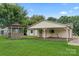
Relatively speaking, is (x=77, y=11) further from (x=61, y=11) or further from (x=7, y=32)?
(x=7, y=32)

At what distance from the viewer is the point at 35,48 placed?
2478 cm

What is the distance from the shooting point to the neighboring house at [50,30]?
24953 millimetres

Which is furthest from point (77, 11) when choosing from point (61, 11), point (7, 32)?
point (7, 32)

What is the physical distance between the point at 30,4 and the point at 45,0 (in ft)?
1.50

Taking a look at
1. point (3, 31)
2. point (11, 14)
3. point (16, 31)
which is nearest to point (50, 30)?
point (16, 31)

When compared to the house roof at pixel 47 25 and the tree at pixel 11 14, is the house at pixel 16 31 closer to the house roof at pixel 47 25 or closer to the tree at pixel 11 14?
the tree at pixel 11 14

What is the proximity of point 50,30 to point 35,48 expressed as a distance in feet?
2.41

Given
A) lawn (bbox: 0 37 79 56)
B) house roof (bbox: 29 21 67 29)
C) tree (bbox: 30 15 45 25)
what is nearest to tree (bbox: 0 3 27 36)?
tree (bbox: 30 15 45 25)

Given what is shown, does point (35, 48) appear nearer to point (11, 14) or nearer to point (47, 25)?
point (47, 25)

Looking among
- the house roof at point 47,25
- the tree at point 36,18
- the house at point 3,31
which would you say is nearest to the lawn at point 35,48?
the house at point 3,31

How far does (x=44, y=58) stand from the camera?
24.3 m

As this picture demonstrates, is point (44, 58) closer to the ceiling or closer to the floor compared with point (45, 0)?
closer to the floor

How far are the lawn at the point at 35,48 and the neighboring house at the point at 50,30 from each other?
19 centimetres

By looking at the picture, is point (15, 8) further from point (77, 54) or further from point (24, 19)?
point (77, 54)
